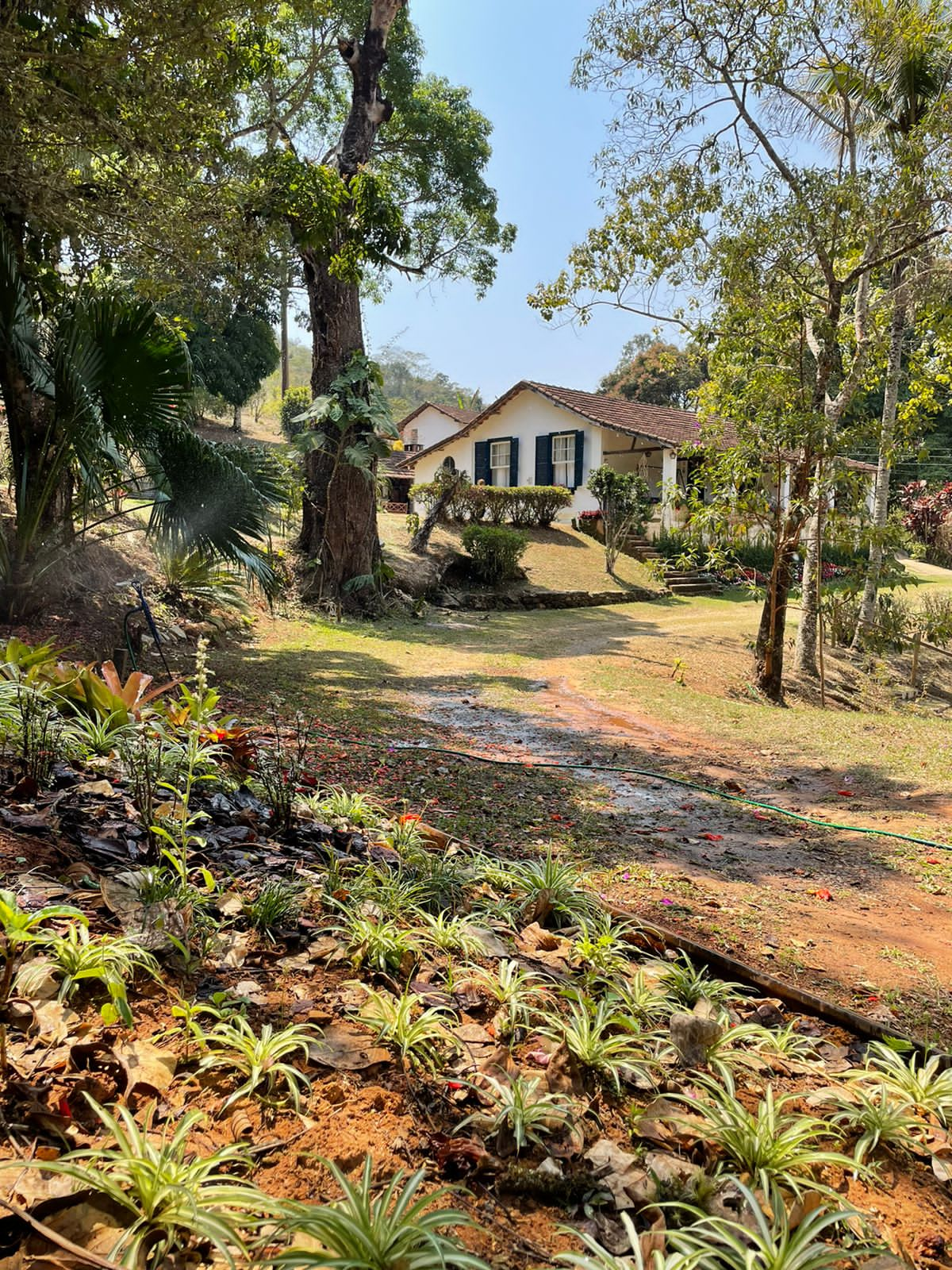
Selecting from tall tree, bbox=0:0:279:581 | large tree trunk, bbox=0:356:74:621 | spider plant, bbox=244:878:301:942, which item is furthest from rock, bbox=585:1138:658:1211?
large tree trunk, bbox=0:356:74:621

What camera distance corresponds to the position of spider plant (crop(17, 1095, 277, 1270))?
1.20 metres

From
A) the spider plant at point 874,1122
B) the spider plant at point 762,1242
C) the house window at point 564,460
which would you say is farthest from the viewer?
the house window at point 564,460

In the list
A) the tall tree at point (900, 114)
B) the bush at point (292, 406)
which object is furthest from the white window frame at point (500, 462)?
the tall tree at point (900, 114)

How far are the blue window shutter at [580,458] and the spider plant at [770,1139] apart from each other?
24.2m

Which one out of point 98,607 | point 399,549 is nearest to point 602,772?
point 98,607

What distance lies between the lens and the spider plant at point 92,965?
67.5 inches

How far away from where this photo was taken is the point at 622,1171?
5.14ft

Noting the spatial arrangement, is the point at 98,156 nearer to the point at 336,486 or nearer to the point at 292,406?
the point at 336,486

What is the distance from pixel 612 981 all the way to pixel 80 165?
371 inches

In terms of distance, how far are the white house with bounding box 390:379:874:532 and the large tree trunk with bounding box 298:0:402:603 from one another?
34.4 ft

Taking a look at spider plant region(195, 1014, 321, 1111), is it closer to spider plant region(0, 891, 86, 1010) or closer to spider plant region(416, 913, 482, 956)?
spider plant region(0, 891, 86, 1010)

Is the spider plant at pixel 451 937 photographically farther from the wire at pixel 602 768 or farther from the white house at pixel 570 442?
the white house at pixel 570 442

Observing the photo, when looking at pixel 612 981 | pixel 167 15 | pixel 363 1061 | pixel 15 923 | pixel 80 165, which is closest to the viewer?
pixel 15 923

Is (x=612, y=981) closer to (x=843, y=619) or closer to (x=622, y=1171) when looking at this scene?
(x=622, y=1171)
